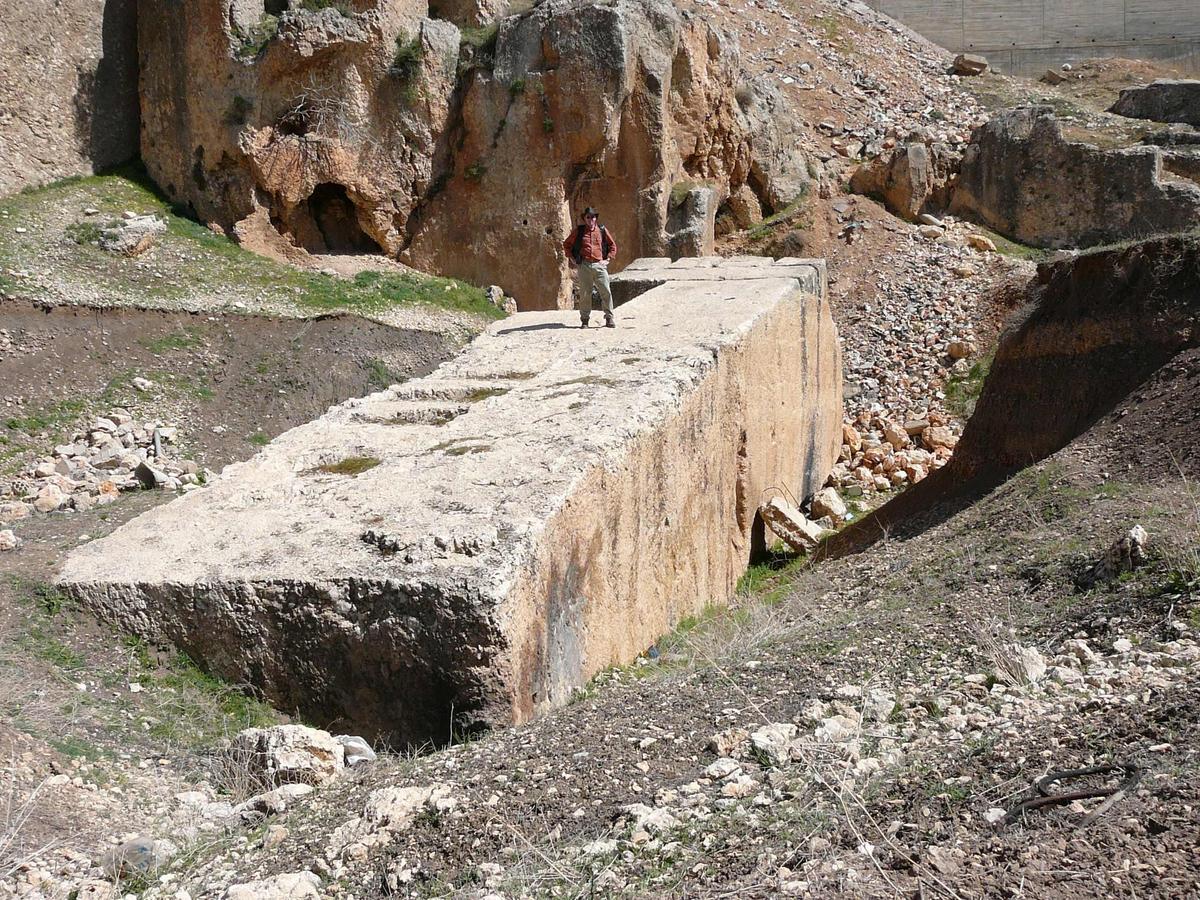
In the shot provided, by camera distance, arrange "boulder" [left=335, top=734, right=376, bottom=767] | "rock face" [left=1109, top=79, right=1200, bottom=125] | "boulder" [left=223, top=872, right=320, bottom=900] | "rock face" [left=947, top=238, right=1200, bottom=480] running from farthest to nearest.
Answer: "rock face" [left=1109, top=79, right=1200, bottom=125], "rock face" [left=947, top=238, right=1200, bottom=480], "boulder" [left=335, top=734, right=376, bottom=767], "boulder" [left=223, top=872, right=320, bottom=900]

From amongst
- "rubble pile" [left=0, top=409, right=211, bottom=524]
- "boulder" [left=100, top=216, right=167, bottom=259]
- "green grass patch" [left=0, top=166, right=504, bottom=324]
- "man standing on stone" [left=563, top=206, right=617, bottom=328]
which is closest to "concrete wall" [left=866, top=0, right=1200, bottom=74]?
"green grass patch" [left=0, top=166, right=504, bottom=324]

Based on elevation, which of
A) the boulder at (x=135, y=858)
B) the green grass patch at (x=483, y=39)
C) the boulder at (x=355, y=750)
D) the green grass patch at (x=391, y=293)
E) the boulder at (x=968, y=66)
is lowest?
the green grass patch at (x=391, y=293)

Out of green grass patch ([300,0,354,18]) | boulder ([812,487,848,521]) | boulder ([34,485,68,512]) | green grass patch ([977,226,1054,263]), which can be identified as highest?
green grass patch ([300,0,354,18])

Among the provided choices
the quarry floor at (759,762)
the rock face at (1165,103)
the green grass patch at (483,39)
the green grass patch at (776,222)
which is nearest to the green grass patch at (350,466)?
the quarry floor at (759,762)

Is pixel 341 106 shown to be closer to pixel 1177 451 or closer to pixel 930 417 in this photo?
pixel 930 417

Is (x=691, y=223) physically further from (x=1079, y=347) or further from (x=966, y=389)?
(x=1079, y=347)

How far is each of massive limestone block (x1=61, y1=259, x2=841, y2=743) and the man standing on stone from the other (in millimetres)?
666

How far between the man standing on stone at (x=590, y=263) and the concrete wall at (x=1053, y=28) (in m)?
18.8

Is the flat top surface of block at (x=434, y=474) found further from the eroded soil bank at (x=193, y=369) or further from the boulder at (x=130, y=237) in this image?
the boulder at (x=130, y=237)

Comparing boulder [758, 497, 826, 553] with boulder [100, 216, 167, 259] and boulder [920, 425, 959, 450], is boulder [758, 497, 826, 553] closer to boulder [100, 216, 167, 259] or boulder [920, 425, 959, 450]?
boulder [920, 425, 959, 450]

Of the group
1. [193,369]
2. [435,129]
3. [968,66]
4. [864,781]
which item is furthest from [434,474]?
[968,66]

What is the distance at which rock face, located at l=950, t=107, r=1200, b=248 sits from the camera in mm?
16484

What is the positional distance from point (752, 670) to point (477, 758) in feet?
4.13

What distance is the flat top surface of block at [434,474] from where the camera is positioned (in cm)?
529
